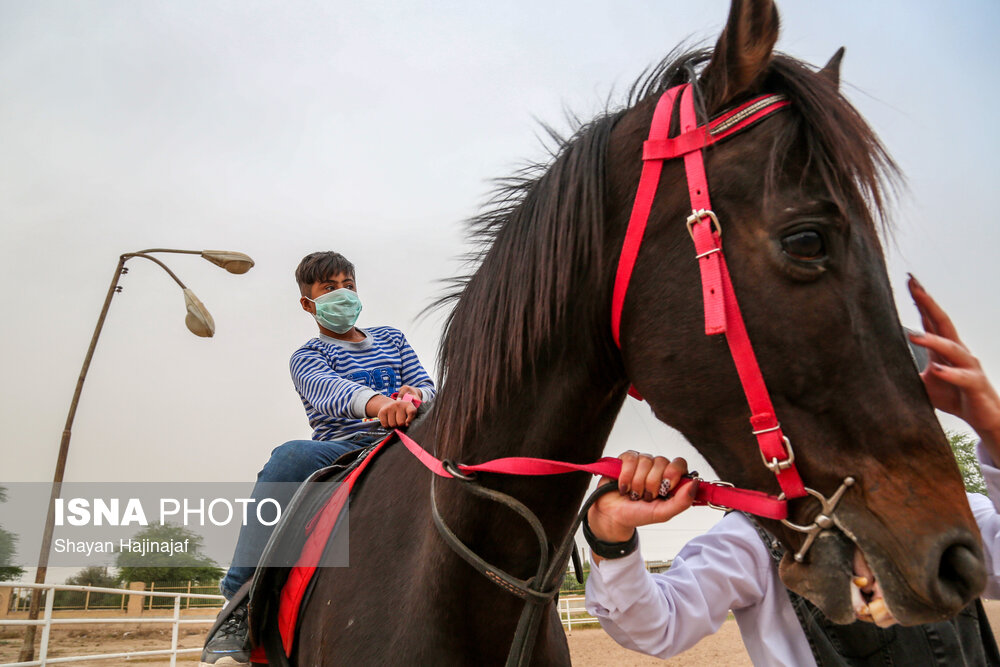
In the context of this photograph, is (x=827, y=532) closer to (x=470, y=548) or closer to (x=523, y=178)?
(x=470, y=548)

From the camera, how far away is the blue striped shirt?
273 cm

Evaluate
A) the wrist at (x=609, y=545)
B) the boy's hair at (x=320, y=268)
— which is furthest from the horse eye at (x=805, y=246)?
the boy's hair at (x=320, y=268)

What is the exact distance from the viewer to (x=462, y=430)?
1730 millimetres

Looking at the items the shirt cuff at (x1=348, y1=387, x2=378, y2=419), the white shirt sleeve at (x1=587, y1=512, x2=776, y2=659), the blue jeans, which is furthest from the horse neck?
the blue jeans

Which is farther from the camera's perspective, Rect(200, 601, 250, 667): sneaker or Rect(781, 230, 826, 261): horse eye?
Rect(200, 601, 250, 667): sneaker

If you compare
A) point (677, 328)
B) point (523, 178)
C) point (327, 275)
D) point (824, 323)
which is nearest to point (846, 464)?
point (824, 323)

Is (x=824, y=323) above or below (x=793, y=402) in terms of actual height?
above

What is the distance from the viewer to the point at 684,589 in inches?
83.9

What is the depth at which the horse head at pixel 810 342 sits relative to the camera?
3.83 ft

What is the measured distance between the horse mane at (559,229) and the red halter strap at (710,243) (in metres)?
0.06

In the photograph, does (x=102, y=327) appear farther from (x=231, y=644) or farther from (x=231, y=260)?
(x=231, y=644)

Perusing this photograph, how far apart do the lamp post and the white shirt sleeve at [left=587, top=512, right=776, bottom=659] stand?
712 centimetres

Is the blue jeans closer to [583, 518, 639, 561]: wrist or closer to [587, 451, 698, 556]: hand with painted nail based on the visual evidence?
[583, 518, 639, 561]: wrist

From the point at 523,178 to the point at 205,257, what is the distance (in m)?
7.26
